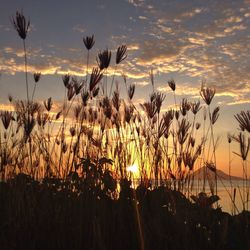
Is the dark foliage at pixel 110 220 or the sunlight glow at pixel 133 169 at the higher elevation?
the sunlight glow at pixel 133 169

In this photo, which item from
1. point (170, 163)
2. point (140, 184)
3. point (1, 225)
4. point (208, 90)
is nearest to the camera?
point (1, 225)

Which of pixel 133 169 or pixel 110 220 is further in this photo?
pixel 133 169

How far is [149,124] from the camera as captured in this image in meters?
4.73

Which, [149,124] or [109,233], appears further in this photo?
[149,124]

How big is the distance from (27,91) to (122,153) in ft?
3.80

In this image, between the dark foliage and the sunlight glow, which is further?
the sunlight glow

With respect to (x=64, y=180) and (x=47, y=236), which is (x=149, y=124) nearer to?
(x=64, y=180)

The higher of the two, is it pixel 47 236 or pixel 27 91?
pixel 27 91

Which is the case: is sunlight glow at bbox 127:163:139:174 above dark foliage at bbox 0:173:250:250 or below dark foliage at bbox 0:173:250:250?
above

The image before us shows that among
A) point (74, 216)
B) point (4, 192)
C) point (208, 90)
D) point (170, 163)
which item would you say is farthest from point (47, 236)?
point (208, 90)

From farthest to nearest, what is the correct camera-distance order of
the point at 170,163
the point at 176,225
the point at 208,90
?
the point at 170,163 < the point at 208,90 < the point at 176,225

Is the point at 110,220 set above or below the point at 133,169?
below

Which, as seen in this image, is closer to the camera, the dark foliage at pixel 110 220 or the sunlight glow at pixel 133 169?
the dark foliage at pixel 110 220

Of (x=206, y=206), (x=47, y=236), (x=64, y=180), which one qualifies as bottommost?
(x=47, y=236)
